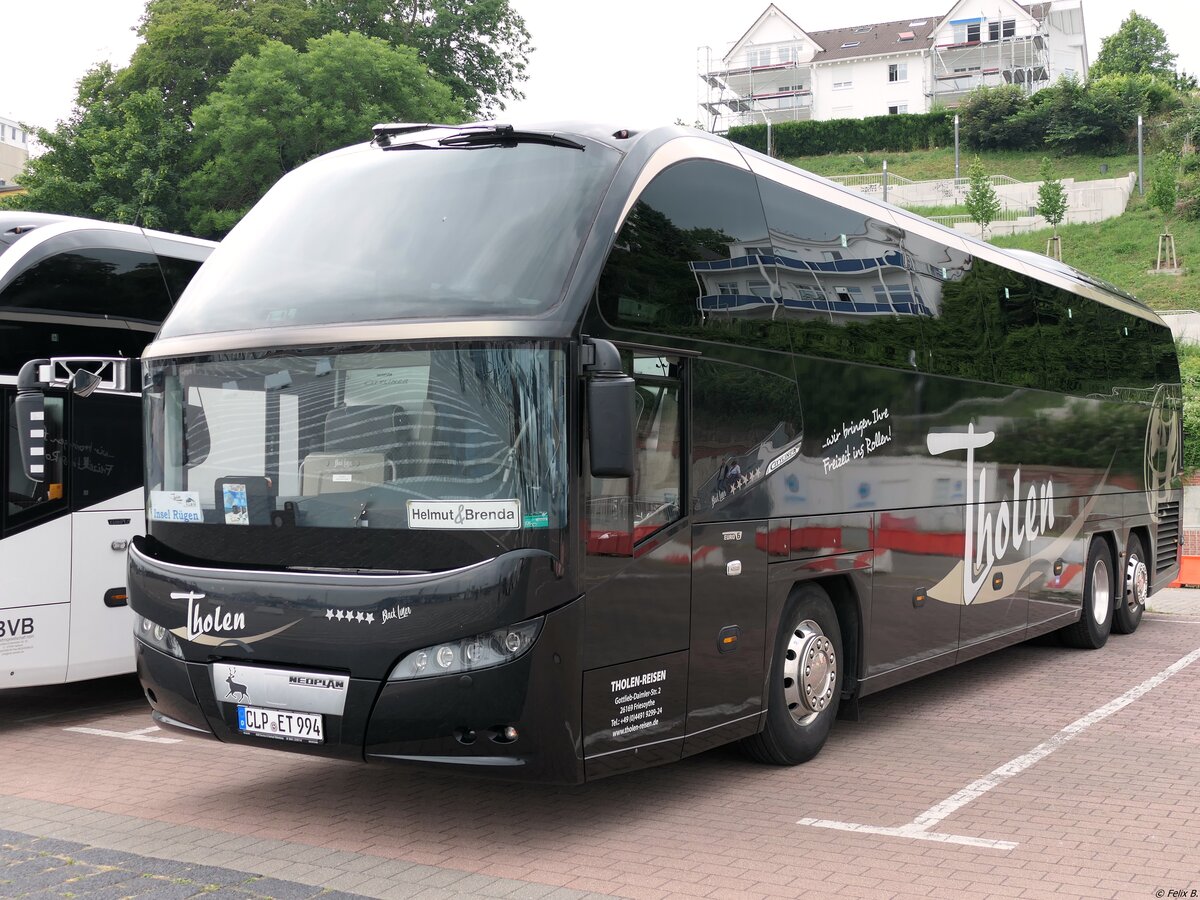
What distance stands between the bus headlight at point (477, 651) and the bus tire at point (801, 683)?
87.0 inches

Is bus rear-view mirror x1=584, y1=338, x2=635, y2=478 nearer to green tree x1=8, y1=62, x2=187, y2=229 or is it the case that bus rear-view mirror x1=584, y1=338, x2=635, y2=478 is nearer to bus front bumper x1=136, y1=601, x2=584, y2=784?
bus front bumper x1=136, y1=601, x2=584, y2=784

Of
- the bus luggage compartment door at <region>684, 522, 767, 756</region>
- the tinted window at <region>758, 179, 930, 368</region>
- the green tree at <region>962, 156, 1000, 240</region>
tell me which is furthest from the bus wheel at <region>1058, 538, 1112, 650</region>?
the green tree at <region>962, 156, 1000, 240</region>

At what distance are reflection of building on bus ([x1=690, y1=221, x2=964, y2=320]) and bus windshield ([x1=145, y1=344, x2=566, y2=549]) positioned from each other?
1.55 metres

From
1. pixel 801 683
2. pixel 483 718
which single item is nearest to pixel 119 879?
pixel 483 718

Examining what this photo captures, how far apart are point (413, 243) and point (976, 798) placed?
14.0 feet

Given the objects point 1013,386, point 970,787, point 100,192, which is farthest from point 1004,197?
point 970,787

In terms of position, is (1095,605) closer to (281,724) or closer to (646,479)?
(646,479)

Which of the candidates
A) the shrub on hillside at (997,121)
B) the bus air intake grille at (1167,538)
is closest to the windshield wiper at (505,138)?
the bus air intake grille at (1167,538)

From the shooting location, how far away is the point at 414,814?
22.6 ft

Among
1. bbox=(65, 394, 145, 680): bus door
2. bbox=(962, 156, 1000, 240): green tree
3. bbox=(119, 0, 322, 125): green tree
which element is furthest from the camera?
bbox=(962, 156, 1000, 240): green tree

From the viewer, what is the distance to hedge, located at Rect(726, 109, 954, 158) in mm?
79875

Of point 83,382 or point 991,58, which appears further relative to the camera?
point 991,58

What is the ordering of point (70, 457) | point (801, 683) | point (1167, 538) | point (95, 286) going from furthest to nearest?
point (1167, 538), point (95, 286), point (70, 457), point (801, 683)

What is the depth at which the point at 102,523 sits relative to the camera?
385 inches
